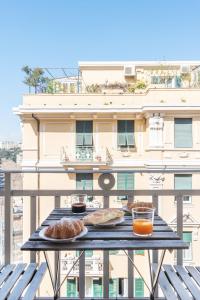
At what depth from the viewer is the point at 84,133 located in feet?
41.5

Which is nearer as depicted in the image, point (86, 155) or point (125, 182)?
point (125, 182)

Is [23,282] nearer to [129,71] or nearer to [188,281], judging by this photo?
[188,281]

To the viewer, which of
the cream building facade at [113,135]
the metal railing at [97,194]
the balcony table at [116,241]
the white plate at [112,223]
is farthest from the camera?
the cream building facade at [113,135]

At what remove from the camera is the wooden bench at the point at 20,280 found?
4.53 ft

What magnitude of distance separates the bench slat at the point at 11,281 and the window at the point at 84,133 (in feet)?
36.1

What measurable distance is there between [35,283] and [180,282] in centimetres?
73

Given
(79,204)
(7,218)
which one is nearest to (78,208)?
(79,204)

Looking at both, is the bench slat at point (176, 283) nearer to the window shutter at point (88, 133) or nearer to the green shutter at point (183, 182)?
the green shutter at point (183, 182)

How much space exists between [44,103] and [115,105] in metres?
2.94

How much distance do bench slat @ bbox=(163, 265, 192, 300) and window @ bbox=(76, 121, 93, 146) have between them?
36.1 ft

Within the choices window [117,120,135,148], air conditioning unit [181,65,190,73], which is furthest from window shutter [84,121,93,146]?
air conditioning unit [181,65,190,73]

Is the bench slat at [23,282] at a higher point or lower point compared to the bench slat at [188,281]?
higher

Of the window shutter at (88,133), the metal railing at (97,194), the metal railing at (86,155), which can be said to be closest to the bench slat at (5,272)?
the metal railing at (97,194)

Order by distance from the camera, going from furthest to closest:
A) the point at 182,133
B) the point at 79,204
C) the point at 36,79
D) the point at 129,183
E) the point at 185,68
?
the point at 185,68, the point at 36,79, the point at 182,133, the point at 129,183, the point at 79,204
